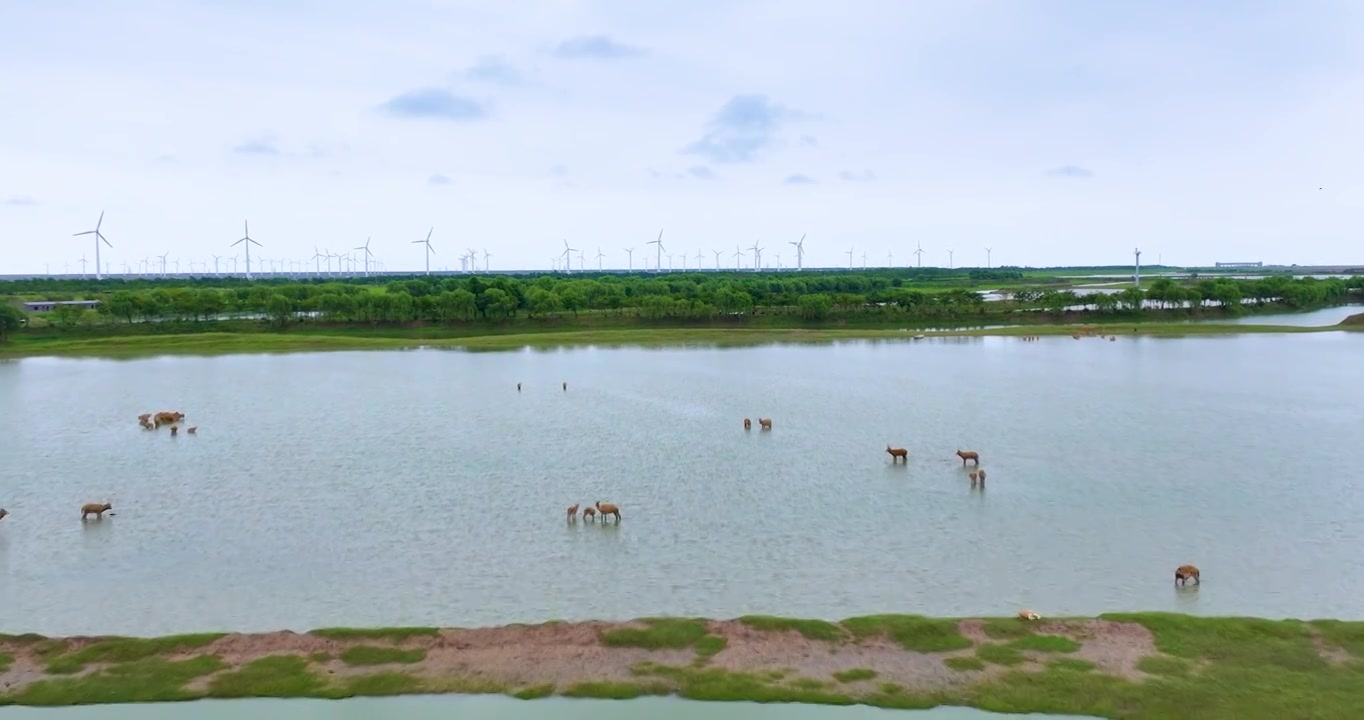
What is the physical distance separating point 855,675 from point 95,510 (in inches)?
689

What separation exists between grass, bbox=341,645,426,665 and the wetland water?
4.08 feet

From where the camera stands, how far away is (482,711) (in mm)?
13680

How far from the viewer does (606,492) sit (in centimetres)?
2516

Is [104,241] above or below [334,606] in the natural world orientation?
above

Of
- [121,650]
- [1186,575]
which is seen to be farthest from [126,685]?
[1186,575]

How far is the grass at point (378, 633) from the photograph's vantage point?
15633mm

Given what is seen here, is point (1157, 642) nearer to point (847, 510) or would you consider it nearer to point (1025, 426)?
point (847, 510)

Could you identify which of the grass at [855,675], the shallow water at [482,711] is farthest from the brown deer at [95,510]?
the grass at [855,675]

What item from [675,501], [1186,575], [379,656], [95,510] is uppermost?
[95,510]

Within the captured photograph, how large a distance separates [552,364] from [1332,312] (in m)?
83.3

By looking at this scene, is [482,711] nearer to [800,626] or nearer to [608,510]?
[800,626]

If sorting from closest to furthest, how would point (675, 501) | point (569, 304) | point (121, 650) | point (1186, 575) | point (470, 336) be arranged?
point (121, 650)
point (1186, 575)
point (675, 501)
point (470, 336)
point (569, 304)

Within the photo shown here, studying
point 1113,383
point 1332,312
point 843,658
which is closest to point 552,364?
point 1113,383

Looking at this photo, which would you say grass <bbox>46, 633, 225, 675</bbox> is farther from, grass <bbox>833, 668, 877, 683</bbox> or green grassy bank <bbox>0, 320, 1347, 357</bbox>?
green grassy bank <bbox>0, 320, 1347, 357</bbox>
